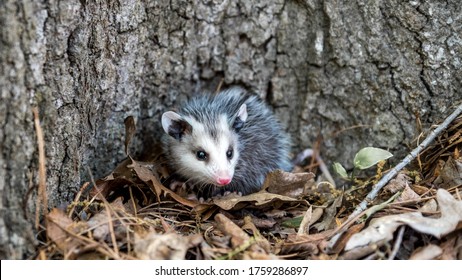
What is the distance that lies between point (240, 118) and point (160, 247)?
1.13 m

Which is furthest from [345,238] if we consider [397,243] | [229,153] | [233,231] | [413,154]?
[229,153]

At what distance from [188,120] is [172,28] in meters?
0.50

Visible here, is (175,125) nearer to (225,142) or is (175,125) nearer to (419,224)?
(225,142)

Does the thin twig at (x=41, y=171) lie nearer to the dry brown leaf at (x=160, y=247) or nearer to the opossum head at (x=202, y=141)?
the dry brown leaf at (x=160, y=247)

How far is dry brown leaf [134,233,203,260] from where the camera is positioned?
→ 2178 mm

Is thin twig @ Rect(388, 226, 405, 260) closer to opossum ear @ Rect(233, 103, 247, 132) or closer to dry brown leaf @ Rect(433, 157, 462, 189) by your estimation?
dry brown leaf @ Rect(433, 157, 462, 189)

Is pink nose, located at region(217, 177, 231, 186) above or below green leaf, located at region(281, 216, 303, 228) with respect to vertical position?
above

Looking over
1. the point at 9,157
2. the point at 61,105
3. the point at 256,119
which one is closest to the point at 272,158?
the point at 256,119

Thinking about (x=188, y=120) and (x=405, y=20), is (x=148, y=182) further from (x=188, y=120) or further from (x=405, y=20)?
(x=405, y=20)

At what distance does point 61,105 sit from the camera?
2480 millimetres

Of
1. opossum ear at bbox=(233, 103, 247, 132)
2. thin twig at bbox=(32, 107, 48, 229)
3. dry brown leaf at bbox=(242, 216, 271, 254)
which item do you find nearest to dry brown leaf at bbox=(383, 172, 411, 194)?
dry brown leaf at bbox=(242, 216, 271, 254)

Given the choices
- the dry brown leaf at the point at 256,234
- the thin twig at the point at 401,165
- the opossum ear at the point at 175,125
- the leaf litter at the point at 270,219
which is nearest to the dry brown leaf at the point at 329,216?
the leaf litter at the point at 270,219

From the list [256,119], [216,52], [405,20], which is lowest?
[256,119]

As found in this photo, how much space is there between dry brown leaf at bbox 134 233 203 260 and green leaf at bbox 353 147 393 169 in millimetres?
1015
